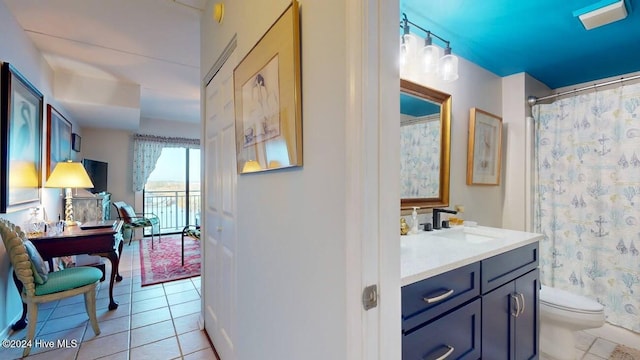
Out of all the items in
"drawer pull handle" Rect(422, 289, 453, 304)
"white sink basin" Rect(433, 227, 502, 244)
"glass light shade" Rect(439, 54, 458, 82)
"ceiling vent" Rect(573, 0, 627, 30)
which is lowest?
"drawer pull handle" Rect(422, 289, 453, 304)

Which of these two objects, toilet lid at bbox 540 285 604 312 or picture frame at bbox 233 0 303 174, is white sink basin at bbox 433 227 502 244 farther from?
picture frame at bbox 233 0 303 174

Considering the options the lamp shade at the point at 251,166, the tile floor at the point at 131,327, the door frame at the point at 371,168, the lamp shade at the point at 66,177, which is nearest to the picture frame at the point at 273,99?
the lamp shade at the point at 251,166

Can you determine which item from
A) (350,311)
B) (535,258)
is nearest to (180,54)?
(350,311)

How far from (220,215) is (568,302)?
2228mm

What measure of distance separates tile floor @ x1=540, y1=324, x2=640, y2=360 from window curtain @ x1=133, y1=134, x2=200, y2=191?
19.6 ft

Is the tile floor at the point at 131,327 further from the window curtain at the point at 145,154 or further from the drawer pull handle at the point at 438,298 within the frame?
the window curtain at the point at 145,154

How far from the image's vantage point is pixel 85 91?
3240 millimetres

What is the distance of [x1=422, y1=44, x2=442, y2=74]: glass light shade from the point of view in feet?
5.77

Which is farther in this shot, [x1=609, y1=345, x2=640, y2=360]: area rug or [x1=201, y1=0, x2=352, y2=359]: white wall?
[x1=609, y1=345, x2=640, y2=360]: area rug

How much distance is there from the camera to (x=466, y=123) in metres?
2.15

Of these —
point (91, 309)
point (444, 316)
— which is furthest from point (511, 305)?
point (91, 309)

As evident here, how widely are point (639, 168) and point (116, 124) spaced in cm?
619

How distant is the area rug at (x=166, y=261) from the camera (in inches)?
126

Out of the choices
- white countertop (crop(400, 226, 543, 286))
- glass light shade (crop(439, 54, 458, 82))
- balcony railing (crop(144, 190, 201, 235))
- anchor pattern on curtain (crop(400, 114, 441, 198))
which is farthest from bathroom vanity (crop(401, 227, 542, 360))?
balcony railing (crop(144, 190, 201, 235))
